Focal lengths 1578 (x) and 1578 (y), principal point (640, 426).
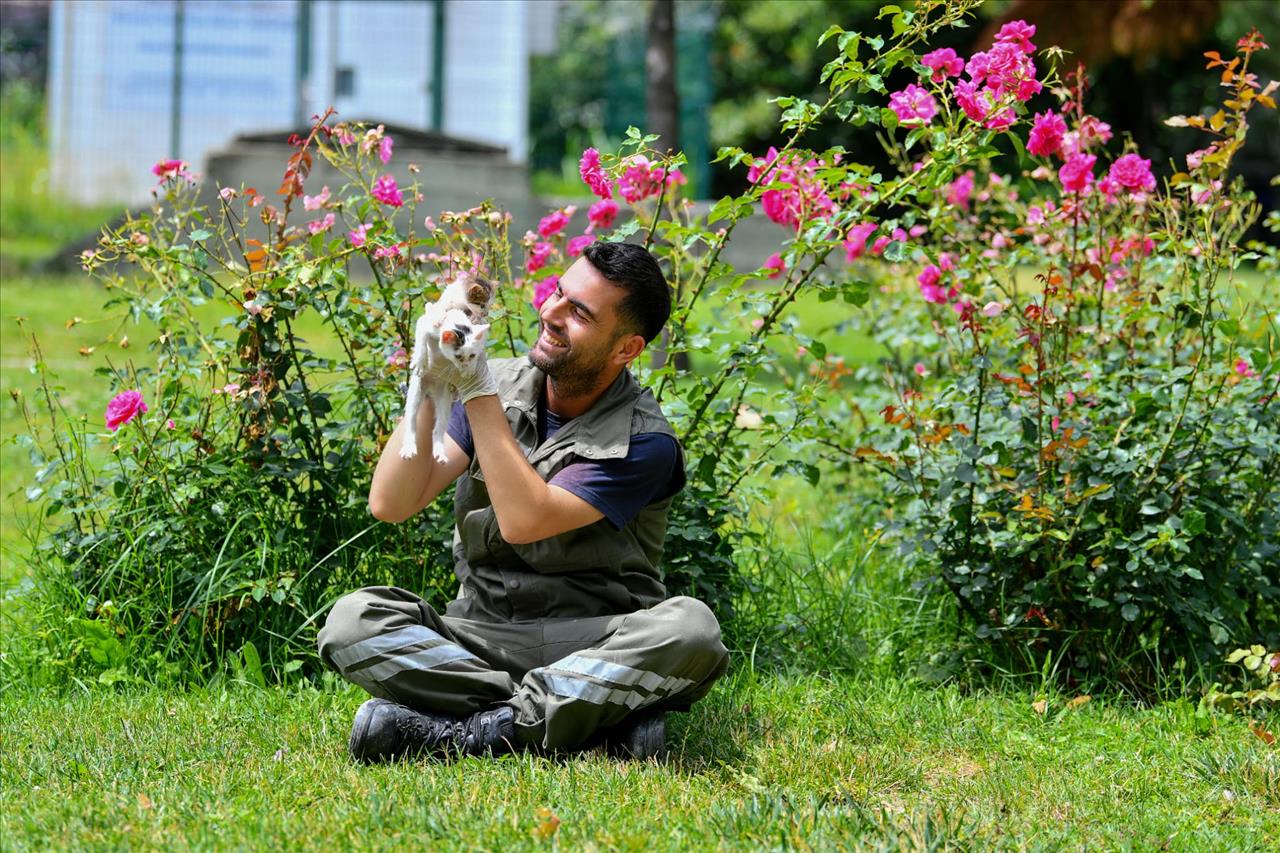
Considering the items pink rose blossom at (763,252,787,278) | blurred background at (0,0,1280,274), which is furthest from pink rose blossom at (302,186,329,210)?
blurred background at (0,0,1280,274)

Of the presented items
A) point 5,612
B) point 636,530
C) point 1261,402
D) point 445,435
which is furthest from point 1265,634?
point 5,612

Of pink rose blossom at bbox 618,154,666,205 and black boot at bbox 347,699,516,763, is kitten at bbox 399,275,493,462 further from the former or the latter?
pink rose blossom at bbox 618,154,666,205

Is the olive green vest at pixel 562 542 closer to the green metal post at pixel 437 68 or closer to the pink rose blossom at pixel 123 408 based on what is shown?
the pink rose blossom at pixel 123 408

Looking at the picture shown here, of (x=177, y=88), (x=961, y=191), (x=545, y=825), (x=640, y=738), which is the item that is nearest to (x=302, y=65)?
(x=177, y=88)

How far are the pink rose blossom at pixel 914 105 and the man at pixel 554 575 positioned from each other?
949 millimetres

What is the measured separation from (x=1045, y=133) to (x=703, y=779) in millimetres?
1959

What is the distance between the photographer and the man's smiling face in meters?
3.41

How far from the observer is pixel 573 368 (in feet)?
11.3

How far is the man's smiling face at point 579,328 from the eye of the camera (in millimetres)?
3414

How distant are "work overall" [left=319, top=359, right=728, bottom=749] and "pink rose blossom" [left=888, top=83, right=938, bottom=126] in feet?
3.53

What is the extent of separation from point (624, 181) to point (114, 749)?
1.90 m

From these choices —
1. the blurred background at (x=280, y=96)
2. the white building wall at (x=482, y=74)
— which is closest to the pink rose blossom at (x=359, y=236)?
the blurred background at (x=280, y=96)

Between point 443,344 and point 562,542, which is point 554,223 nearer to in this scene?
point 562,542

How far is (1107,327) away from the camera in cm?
467
